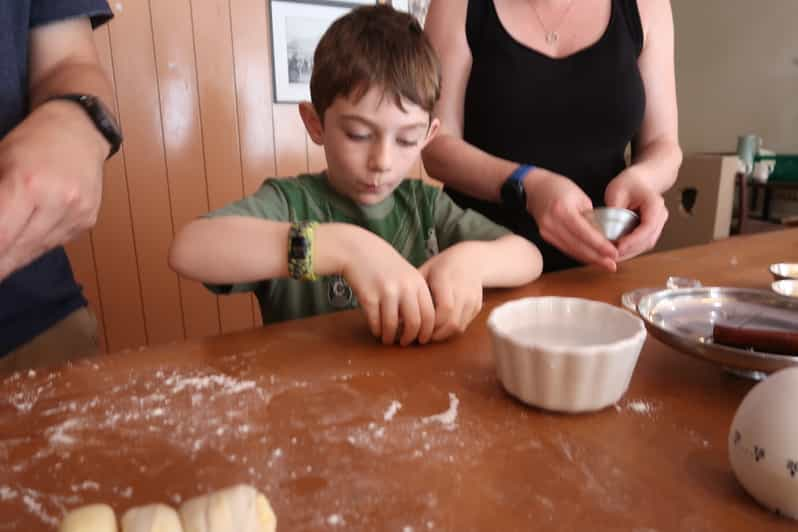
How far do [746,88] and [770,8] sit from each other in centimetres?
46

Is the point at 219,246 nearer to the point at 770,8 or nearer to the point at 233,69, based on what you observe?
the point at 233,69

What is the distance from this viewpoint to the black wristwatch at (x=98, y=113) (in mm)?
664

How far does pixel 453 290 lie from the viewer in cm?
68

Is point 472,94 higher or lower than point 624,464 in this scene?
higher

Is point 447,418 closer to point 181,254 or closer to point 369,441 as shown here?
point 369,441

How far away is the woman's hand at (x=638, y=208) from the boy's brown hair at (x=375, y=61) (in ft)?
1.12

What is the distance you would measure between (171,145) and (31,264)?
1451 mm

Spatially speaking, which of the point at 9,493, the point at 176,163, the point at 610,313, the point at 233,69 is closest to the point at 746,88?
the point at 233,69

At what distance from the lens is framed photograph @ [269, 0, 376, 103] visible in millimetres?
2225

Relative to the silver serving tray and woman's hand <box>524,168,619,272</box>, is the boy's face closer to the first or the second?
woman's hand <box>524,168,619,272</box>

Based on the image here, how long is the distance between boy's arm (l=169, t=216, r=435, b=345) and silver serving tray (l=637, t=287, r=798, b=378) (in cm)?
25

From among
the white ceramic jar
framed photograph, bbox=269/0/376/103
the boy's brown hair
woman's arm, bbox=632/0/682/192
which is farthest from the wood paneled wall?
the white ceramic jar

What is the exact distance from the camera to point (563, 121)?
1140 millimetres

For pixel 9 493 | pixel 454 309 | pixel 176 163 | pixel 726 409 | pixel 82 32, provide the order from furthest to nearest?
1. pixel 176 163
2. pixel 82 32
3. pixel 454 309
4. pixel 726 409
5. pixel 9 493
